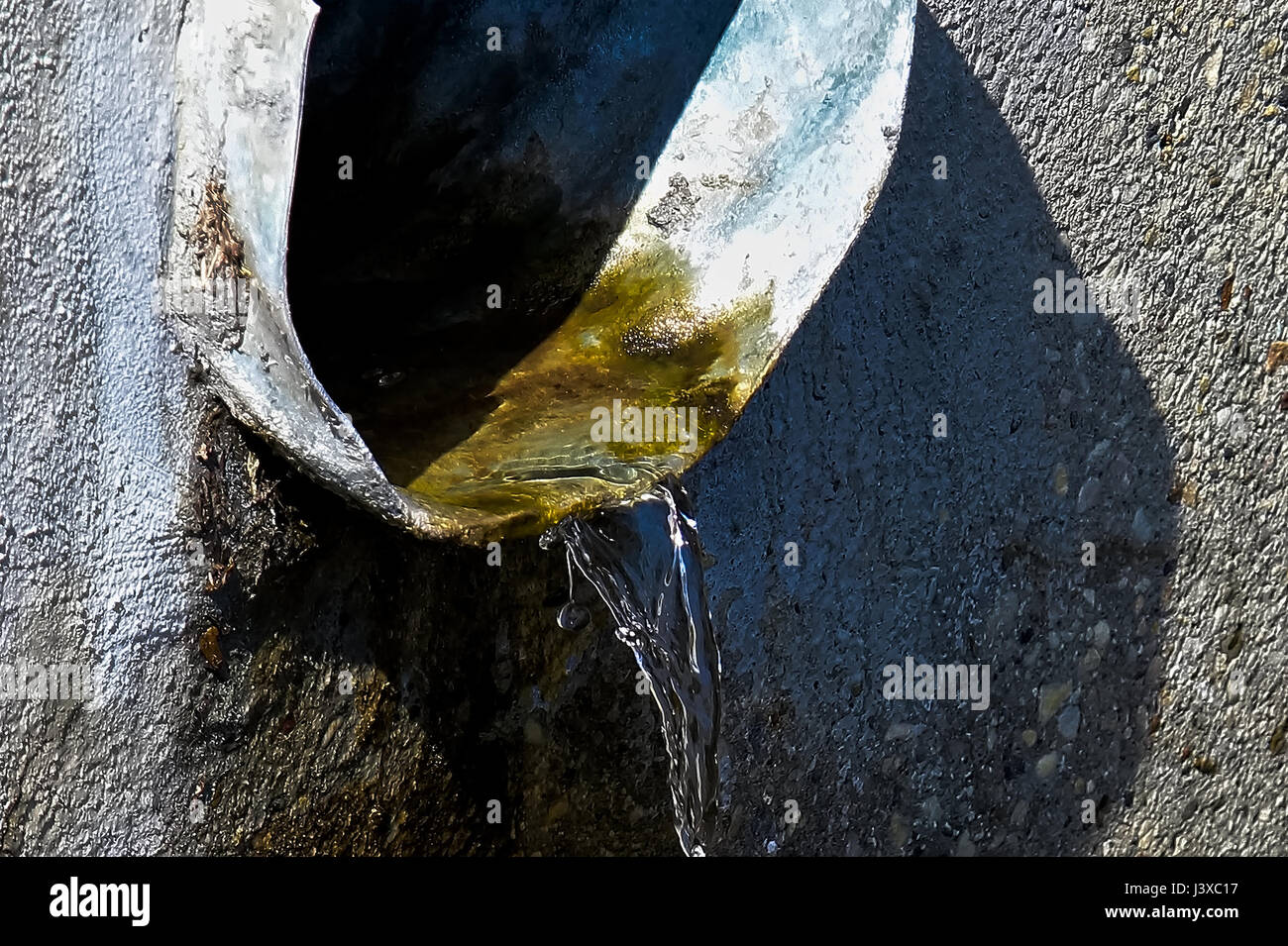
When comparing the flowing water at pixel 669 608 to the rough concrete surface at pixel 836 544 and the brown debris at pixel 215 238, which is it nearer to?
the rough concrete surface at pixel 836 544

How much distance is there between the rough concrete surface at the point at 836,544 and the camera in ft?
4.17

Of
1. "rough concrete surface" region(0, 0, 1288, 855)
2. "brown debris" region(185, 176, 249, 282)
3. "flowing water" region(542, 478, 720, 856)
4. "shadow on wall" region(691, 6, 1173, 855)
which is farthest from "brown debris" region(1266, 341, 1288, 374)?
"brown debris" region(185, 176, 249, 282)

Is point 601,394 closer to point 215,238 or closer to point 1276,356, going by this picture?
point 215,238

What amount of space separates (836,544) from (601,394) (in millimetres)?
611

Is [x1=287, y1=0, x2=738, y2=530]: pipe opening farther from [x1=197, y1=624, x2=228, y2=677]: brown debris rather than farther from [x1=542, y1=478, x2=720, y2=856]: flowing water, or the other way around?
[x1=197, y1=624, x2=228, y2=677]: brown debris

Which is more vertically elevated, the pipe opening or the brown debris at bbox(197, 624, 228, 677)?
the pipe opening

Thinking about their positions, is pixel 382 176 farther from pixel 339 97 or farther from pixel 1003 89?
pixel 1003 89

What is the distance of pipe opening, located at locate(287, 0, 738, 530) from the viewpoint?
1.49m

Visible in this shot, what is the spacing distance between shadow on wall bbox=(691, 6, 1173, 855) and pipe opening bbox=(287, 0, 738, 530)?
0.34m

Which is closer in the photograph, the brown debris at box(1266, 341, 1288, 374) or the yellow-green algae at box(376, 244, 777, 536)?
the yellow-green algae at box(376, 244, 777, 536)

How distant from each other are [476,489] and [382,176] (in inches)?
21.6

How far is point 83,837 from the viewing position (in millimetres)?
1324

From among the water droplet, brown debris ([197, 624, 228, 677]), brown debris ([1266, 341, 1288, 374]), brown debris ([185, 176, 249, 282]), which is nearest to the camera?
brown debris ([185, 176, 249, 282])

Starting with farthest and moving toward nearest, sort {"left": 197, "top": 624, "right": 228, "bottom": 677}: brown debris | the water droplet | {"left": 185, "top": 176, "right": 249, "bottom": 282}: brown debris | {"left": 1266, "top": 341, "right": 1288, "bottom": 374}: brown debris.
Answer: {"left": 1266, "top": 341, "right": 1288, "bottom": 374}: brown debris, the water droplet, {"left": 197, "top": 624, "right": 228, "bottom": 677}: brown debris, {"left": 185, "top": 176, "right": 249, "bottom": 282}: brown debris
